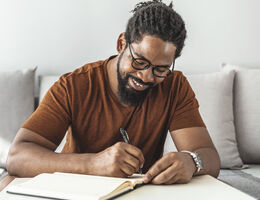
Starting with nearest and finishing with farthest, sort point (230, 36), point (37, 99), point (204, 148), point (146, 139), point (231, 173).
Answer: point (204, 148)
point (146, 139)
point (231, 173)
point (37, 99)
point (230, 36)

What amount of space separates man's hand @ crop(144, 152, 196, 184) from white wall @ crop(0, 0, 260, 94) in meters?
1.40

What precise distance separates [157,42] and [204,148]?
16.6 inches

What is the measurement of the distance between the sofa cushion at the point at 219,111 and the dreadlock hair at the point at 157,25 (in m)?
0.79

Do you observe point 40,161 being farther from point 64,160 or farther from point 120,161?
point 120,161

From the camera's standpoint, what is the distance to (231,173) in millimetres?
1802

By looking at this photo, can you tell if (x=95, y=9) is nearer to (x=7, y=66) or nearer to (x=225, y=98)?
(x=7, y=66)

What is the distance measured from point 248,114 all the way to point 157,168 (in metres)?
1.29

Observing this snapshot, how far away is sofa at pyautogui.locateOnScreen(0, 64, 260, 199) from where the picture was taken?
1.91 meters

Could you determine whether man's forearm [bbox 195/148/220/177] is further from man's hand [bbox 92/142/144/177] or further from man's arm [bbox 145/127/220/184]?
man's hand [bbox 92/142/144/177]

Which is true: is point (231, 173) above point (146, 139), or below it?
below

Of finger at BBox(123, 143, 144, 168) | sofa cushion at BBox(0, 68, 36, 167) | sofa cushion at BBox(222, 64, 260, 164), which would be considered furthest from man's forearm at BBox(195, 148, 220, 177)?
sofa cushion at BBox(0, 68, 36, 167)

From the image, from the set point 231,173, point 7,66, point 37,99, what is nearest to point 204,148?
point 231,173

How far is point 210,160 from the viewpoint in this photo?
1156 mm

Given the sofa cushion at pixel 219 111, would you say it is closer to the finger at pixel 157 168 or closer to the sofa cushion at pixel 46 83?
the sofa cushion at pixel 46 83
